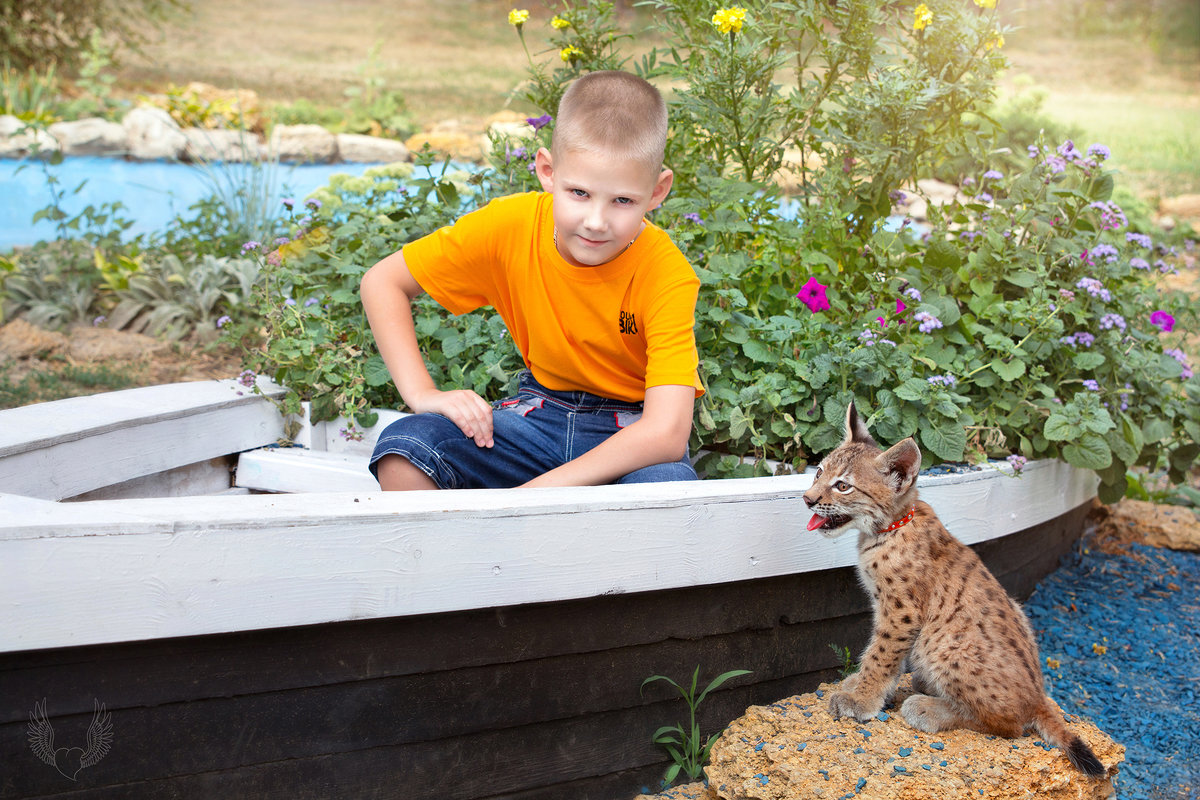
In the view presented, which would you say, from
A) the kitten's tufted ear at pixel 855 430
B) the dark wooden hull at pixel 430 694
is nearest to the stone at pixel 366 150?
the kitten's tufted ear at pixel 855 430

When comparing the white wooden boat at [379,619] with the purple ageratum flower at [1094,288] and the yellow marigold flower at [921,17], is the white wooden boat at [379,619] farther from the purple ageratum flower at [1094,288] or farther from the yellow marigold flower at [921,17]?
the yellow marigold flower at [921,17]

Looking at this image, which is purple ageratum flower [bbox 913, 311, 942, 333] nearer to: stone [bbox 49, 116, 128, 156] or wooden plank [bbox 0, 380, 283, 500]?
wooden plank [bbox 0, 380, 283, 500]

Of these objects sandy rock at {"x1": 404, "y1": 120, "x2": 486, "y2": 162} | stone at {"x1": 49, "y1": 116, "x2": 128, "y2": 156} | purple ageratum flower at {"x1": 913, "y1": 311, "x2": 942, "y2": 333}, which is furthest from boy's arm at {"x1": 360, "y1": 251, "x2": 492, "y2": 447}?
stone at {"x1": 49, "y1": 116, "x2": 128, "y2": 156}

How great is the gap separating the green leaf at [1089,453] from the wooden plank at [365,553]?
2.99 feet

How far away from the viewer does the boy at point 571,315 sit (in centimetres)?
206

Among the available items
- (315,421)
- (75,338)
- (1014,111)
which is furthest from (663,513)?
(1014,111)

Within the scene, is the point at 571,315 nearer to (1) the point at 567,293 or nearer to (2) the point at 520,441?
(1) the point at 567,293

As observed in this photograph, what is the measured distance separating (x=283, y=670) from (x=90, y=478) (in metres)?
0.91

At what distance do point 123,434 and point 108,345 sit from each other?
2.58 meters

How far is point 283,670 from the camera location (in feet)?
5.22

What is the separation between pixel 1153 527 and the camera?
3.78 metres

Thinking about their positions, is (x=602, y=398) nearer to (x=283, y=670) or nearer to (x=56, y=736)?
(x=283, y=670)

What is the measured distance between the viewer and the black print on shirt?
2.24 metres

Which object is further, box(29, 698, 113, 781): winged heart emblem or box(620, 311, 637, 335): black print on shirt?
box(620, 311, 637, 335): black print on shirt
